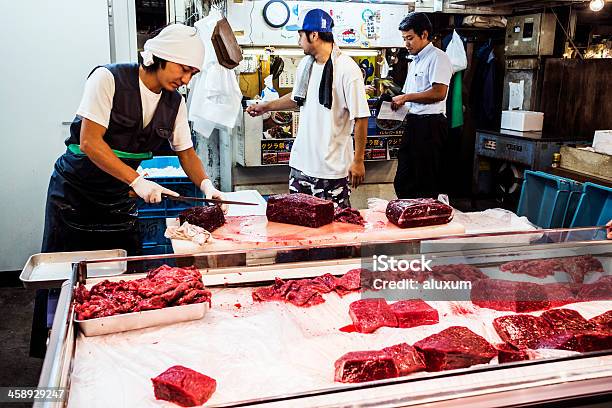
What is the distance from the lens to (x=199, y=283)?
7.77 feet

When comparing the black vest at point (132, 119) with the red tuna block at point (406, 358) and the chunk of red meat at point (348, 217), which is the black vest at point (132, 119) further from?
the red tuna block at point (406, 358)

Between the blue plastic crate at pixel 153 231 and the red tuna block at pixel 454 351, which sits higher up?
the red tuna block at pixel 454 351

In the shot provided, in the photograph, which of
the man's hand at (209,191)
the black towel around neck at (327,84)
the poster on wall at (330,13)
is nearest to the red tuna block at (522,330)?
the man's hand at (209,191)

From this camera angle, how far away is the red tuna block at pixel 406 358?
192cm

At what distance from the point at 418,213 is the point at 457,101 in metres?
5.09

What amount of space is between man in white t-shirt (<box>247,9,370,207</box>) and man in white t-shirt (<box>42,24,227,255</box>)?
37.7 inches

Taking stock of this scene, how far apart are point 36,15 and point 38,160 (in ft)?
4.03

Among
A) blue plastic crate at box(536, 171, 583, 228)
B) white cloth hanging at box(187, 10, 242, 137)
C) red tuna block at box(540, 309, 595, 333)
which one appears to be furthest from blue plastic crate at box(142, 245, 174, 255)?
red tuna block at box(540, 309, 595, 333)

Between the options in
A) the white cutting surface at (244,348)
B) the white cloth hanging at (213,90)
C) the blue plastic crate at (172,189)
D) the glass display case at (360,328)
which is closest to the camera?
the glass display case at (360,328)

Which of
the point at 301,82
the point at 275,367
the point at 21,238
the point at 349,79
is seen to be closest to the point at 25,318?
the point at 21,238

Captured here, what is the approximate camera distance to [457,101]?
8.04 m

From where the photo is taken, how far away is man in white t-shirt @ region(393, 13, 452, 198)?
213 inches

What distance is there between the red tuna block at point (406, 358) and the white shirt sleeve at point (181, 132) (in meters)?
2.20

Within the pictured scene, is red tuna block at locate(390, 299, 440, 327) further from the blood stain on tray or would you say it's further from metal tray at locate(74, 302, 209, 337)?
metal tray at locate(74, 302, 209, 337)
